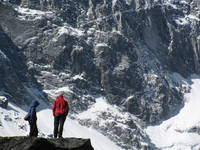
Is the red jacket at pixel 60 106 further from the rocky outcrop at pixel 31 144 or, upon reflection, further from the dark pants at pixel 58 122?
the rocky outcrop at pixel 31 144

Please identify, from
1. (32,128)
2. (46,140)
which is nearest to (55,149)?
(46,140)

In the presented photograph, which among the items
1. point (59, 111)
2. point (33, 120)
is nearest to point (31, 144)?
point (33, 120)

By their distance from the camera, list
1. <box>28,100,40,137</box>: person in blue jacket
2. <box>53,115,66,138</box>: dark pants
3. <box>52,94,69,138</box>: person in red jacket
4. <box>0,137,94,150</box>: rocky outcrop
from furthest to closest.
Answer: <box>53,115,66,138</box>: dark pants < <box>52,94,69,138</box>: person in red jacket < <box>28,100,40,137</box>: person in blue jacket < <box>0,137,94,150</box>: rocky outcrop

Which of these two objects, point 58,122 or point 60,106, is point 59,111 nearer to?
point 60,106

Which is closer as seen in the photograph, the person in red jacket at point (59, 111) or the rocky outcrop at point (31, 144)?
the rocky outcrop at point (31, 144)

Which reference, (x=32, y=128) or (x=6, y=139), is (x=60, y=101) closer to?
(x=32, y=128)

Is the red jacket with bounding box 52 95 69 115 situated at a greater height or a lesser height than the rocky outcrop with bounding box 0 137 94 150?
greater

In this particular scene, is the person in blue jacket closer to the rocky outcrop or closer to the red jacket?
the red jacket

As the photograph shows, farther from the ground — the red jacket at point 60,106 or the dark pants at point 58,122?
the red jacket at point 60,106

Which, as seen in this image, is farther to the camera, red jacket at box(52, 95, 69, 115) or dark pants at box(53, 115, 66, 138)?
dark pants at box(53, 115, 66, 138)

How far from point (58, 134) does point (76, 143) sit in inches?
147

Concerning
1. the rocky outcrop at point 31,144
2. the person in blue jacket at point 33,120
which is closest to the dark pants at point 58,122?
the person in blue jacket at point 33,120

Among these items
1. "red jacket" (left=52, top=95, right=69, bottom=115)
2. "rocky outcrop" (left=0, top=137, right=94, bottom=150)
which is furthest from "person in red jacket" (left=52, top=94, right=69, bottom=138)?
"rocky outcrop" (left=0, top=137, right=94, bottom=150)

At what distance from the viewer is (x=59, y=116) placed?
36531 mm
